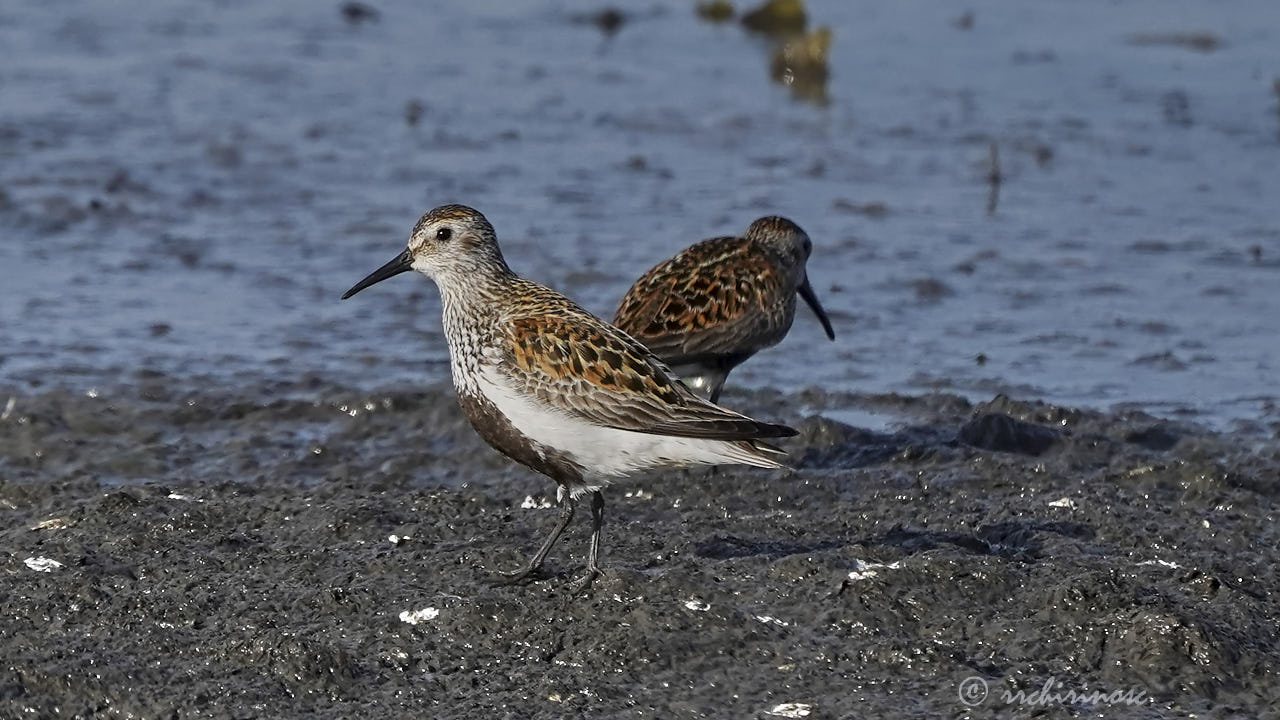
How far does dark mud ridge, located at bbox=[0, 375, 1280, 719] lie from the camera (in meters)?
5.20

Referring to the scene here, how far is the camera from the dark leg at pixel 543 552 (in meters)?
5.89

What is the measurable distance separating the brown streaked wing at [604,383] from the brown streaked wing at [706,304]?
53.7 inches

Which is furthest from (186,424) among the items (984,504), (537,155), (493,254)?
(537,155)

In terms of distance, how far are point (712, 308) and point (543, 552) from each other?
1940 millimetres

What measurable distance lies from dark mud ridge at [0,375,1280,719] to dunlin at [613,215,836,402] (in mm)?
531

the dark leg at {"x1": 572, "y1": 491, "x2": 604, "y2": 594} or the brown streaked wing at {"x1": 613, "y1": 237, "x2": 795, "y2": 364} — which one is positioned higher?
the brown streaked wing at {"x1": 613, "y1": 237, "x2": 795, "y2": 364}

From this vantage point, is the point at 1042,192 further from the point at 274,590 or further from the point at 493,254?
the point at 274,590

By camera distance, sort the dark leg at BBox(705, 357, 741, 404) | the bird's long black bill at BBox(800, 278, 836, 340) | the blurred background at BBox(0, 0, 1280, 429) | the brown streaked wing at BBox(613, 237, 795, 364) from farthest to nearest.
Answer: the blurred background at BBox(0, 0, 1280, 429) < the bird's long black bill at BBox(800, 278, 836, 340) < the dark leg at BBox(705, 357, 741, 404) < the brown streaked wing at BBox(613, 237, 795, 364)

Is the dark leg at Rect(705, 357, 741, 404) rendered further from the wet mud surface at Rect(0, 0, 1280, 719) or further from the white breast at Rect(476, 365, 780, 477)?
the white breast at Rect(476, 365, 780, 477)

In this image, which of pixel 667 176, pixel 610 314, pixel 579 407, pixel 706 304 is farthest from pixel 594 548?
pixel 667 176

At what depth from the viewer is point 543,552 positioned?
5.99 m

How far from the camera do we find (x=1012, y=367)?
8.78 metres

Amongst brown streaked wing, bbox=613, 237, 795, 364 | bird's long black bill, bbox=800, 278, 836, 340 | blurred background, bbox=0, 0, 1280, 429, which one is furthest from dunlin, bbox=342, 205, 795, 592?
bird's long black bill, bbox=800, 278, 836, 340

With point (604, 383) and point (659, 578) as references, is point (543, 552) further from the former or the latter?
point (604, 383)
